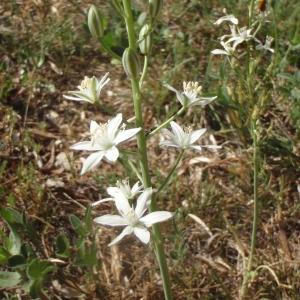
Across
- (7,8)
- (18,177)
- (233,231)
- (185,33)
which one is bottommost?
(233,231)

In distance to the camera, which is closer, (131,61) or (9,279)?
(131,61)

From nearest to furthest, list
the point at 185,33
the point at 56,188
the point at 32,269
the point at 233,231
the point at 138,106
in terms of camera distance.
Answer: the point at 138,106, the point at 32,269, the point at 233,231, the point at 56,188, the point at 185,33

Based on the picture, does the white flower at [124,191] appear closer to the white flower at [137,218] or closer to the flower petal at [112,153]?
the white flower at [137,218]

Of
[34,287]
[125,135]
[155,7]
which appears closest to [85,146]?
[125,135]

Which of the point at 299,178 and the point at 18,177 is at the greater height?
the point at 18,177

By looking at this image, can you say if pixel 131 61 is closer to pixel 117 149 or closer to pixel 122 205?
pixel 117 149

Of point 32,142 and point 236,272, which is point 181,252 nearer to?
point 236,272

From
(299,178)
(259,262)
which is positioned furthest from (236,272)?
(299,178)

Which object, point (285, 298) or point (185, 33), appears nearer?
point (285, 298)
